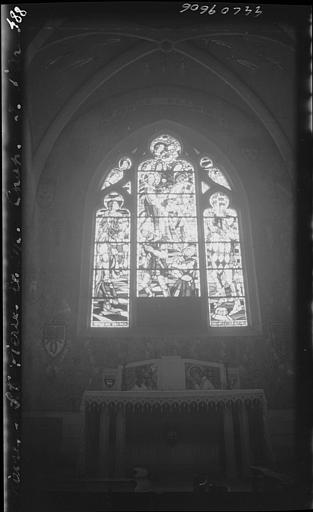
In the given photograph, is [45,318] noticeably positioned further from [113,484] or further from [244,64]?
[244,64]

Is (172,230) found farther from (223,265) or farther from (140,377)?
(140,377)

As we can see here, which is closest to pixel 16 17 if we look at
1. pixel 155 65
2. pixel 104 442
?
pixel 104 442

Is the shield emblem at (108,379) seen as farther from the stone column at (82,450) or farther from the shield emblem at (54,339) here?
the shield emblem at (54,339)

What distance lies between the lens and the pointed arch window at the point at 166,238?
9531 mm

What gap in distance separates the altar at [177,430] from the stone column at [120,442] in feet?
0.04

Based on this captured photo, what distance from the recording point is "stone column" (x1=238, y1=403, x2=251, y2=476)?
767 cm

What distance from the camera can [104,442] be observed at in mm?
7715

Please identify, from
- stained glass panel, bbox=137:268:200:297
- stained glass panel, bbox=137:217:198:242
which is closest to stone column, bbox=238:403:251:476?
stained glass panel, bbox=137:268:200:297

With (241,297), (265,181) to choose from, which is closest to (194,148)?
(265,181)

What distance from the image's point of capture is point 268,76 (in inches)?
394

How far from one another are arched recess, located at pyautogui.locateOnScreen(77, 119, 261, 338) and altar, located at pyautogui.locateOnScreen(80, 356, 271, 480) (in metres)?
1.32

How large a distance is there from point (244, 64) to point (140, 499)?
7331 mm

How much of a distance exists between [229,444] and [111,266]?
360 centimetres

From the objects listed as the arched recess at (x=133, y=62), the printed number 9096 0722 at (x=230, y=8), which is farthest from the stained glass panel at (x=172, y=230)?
the printed number 9096 0722 at (x=230, y=8)
